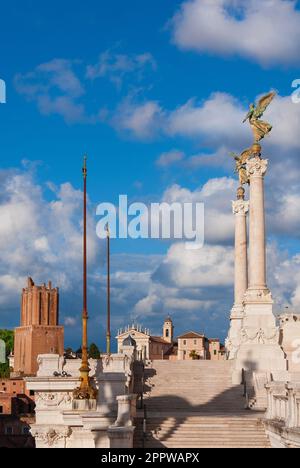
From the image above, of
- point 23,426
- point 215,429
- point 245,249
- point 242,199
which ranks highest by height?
point 242,199

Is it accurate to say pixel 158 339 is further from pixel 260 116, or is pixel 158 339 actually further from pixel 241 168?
pixel 260 116

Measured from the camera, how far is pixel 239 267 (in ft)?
167

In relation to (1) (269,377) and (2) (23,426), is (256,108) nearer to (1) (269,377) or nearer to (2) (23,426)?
(1) (269,377)

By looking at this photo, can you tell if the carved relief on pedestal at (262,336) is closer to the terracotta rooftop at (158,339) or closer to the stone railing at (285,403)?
the stone railing at (285,403)

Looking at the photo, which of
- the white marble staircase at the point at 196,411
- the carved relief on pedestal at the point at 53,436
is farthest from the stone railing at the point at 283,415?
the carved relief on pedestal at the point at 53,436

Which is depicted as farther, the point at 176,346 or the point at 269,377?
the point at 176,346

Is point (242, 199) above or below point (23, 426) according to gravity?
above

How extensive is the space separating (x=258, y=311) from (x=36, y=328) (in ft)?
400

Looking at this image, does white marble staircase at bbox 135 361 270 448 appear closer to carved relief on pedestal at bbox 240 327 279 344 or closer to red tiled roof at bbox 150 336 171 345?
carved relief on pedestal at bbox 240 327 279 344

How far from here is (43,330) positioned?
158500 millimetres

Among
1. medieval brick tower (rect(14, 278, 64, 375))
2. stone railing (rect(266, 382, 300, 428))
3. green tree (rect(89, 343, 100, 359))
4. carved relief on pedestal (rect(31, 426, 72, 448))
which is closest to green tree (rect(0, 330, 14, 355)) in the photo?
medieval brick tower (rect(14, 278, 64, 375))

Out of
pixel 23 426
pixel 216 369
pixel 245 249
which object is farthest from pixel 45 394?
pixel 23 426
